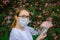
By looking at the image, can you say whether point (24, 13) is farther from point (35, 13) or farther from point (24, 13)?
point (35, 13)

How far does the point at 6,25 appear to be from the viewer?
664cm

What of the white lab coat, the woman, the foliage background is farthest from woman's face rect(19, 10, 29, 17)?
the foliage background

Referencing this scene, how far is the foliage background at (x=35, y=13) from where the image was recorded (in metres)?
6.56

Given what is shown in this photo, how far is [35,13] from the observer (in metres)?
6.69

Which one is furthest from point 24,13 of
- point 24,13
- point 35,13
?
point 35,13

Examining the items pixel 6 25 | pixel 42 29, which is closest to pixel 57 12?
pixel 6 25

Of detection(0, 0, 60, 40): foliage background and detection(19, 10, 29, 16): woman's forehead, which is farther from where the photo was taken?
detection(0, 0, 60, 40): foliage background

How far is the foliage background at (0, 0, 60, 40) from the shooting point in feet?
21.5

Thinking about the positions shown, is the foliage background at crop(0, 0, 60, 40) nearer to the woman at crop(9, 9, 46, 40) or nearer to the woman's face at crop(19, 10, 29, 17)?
the woman at crop(9, 9, 46, 40)

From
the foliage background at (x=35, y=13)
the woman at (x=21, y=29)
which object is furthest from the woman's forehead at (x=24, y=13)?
the foliage background at (x=35, y=13)

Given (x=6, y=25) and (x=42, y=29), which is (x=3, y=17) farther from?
(x=42, y=29)

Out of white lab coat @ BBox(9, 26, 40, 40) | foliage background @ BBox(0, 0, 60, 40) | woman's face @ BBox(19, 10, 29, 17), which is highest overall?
foliage background @ BBox(0, 0, 60, 40)

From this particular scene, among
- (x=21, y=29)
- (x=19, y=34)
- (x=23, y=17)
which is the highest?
(x=23, y=17)

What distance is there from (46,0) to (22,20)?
1592 millimetres
